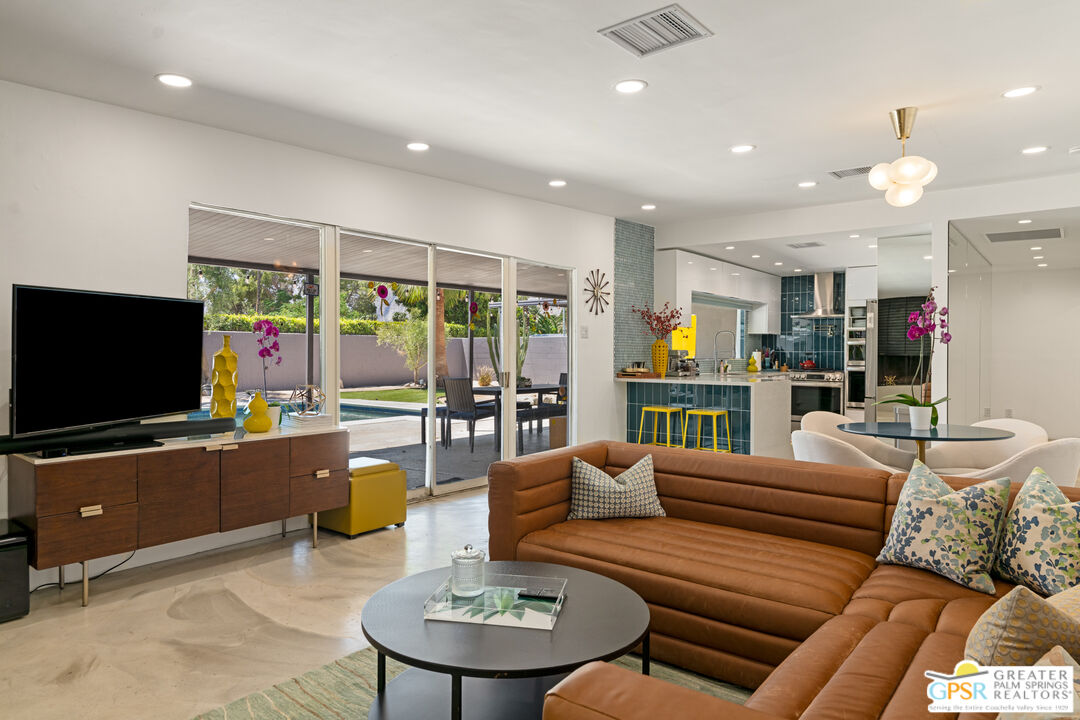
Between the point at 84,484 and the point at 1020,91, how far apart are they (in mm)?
5309

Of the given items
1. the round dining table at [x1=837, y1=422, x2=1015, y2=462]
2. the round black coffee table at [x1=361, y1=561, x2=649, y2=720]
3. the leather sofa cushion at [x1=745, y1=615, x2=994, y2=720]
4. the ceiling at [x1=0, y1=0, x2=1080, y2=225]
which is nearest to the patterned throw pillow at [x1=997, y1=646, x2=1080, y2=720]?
the leather sofa cushion at [x1=745, y1=615, x2=994, y2=720]

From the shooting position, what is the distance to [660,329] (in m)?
7.55

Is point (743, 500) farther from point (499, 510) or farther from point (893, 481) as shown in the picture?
point (499, 510)

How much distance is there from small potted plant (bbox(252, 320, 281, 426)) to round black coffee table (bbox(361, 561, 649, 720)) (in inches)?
101

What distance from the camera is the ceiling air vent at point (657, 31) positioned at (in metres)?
2.87

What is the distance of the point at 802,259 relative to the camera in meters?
8.84

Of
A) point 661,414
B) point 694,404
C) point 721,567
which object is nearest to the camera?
point 721,567

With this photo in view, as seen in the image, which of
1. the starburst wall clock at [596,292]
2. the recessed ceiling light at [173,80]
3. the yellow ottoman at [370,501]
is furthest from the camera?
the starburst wall clock at [596,292]

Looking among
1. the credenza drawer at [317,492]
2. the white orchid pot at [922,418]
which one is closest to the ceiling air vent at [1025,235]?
the white orchid pot at [922,418]

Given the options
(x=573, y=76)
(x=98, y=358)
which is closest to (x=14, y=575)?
(x=98, y=358)

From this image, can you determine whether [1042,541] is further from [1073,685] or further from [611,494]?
[611,494]

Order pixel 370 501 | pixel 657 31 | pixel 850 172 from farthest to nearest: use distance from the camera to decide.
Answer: pixel 850 172, pixel 370 501, pixel 657 31

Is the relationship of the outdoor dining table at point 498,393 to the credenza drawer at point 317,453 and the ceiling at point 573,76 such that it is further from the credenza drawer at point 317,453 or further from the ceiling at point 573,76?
the ceiling at point 573,76

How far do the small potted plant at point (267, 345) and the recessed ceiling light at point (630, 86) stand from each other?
9.00ft
